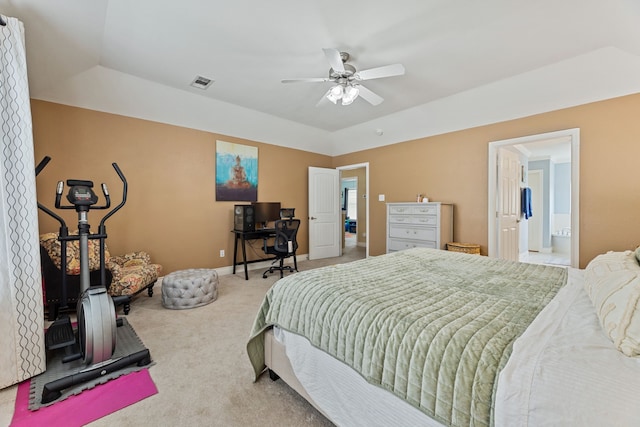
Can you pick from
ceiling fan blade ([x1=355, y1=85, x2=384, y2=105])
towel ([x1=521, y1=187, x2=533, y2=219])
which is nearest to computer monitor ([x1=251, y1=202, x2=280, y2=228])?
ceiling fan blade ([x1=355, y1=85, x2=384, y2=105])

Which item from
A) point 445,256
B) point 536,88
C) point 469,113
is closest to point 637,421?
point 445,256

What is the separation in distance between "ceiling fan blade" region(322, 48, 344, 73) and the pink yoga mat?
9.22 ft

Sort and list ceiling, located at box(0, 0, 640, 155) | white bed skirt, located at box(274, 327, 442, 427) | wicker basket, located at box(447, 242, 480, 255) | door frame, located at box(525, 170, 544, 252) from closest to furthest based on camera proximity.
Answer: white bed skirt, located at box(274, 327, 442, 427) < ceiling, located at box(0, 0, 640, 155) < wicker basket, located at box(447, 242, 480, 255) < door frame, located at box(525, 170, 544, 252)

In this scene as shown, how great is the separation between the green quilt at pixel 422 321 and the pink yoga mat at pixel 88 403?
2.48 ft

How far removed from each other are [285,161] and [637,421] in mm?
5227

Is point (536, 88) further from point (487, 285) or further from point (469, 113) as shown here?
point (487, 285)

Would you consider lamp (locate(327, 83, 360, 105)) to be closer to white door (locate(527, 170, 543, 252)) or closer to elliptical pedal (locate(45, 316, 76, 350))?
elliptical pedal (locate(45, 316, 76, 350))

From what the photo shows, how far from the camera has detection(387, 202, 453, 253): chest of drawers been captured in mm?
4094

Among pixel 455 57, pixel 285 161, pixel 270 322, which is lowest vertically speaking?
pixel 270 322

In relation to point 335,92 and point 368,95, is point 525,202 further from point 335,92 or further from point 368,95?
point 335,92

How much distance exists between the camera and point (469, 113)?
157 inches

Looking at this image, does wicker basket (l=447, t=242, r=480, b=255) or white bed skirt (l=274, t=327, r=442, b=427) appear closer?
white bed skirt (l=274, t=327, r=442, b=427)

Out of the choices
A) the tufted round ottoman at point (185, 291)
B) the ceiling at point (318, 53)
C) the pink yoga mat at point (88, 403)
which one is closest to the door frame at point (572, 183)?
the ceiling at point (318, 53)

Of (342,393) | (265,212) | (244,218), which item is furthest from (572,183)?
(244,218)
